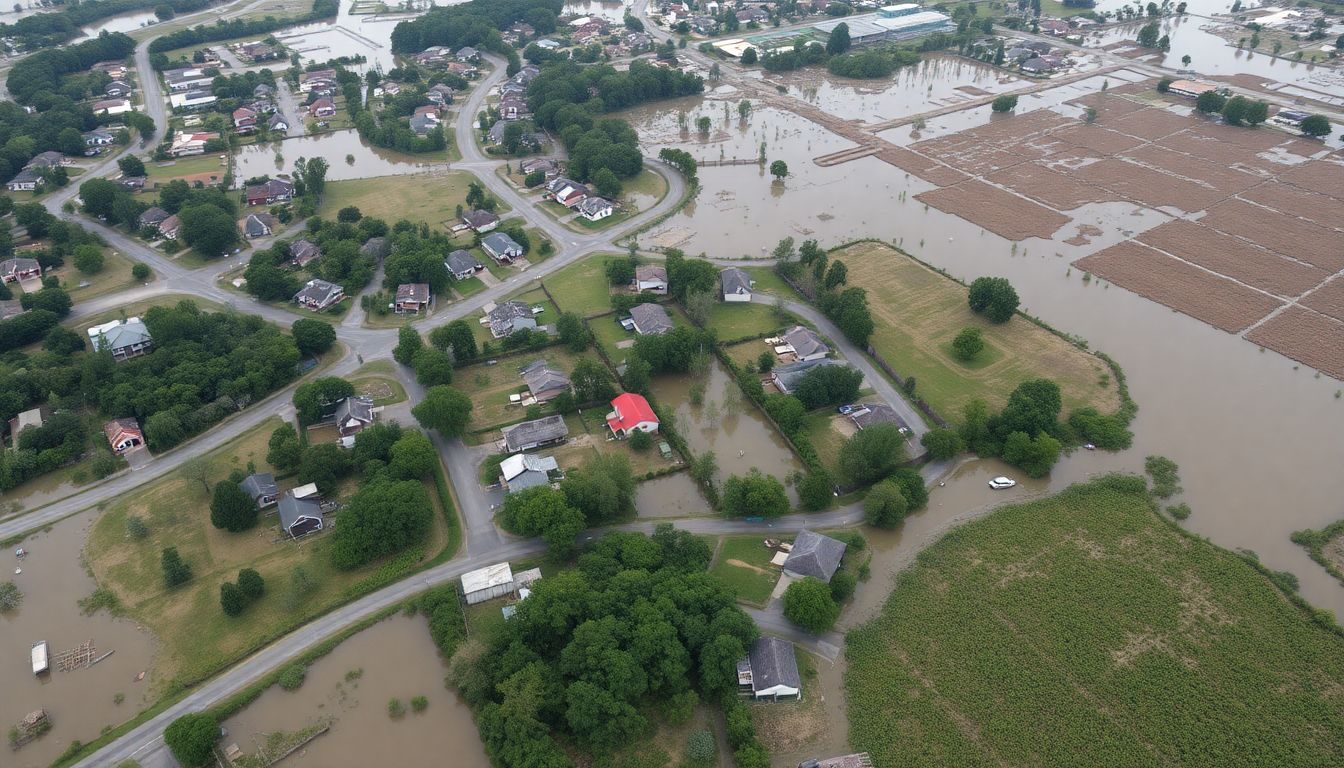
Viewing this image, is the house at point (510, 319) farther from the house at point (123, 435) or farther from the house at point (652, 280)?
the house at point (123, 435)

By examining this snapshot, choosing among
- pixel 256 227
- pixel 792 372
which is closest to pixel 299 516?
pixel 792 372

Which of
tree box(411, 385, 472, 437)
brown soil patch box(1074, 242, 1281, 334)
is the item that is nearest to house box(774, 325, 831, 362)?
tree box(411, 385, 472, 437)

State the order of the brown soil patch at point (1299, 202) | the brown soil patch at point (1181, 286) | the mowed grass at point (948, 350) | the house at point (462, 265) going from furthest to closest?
1. the brown soil patch at point (1299, 202)
2. the house at point (462, 265)
3. the brown soil patch at point (1181, 286)
4. the mowed grass at point (948, 350)

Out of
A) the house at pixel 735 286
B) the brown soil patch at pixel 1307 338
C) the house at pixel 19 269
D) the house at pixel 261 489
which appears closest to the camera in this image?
the house at pixel 261 489

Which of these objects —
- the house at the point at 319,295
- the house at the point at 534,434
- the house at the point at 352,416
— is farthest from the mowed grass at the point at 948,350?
the house at the point at 319,295

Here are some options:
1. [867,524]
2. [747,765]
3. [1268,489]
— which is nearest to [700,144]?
[867,524]

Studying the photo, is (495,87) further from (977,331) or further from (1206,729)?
(1206,729)
